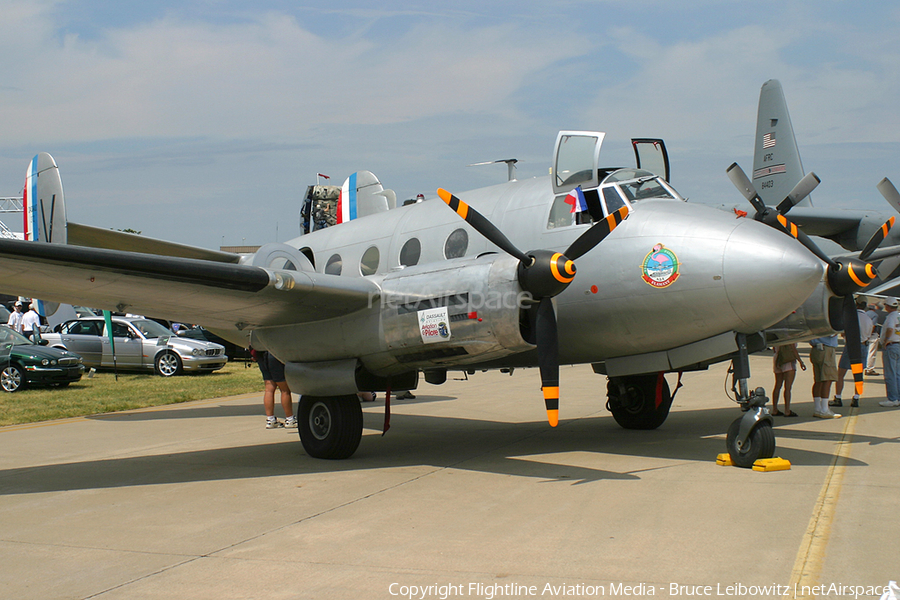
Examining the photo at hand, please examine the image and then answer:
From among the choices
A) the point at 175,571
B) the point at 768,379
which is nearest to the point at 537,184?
the point at 175,571

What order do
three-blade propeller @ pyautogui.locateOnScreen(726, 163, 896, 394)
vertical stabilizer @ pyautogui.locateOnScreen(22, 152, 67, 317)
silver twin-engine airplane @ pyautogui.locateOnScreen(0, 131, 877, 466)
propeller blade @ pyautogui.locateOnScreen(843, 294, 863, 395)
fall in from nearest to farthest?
1. silver twin-engine airplane @ pyautogui.locateOnScreen(0, 131, 877, 466)
2. three-blade propeller @ pyautogui.locateOnScreen(726, 163, 896, 394)
3. propeller blade @ pyautogui.locateOnScreen(843, 294, 863, 395)
4. vertical stabilizer @ pyautogui.locateOnScreen(22, 152, 67, 317)

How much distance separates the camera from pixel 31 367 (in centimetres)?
1756

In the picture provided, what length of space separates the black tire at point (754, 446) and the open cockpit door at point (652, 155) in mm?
3688

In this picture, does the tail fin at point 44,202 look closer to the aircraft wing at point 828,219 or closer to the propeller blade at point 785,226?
the propeller blade at point 785,226

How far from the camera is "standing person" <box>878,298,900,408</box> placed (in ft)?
41.7

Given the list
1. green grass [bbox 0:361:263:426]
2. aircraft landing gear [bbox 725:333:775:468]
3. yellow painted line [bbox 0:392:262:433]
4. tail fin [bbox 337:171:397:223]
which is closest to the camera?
aircraft landing gear [bbox 725:333:775:468]

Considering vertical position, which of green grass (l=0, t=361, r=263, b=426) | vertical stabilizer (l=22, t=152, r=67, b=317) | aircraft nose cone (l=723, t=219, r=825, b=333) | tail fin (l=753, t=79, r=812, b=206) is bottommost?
green grass (l=0, t=361, r=263, b=426)

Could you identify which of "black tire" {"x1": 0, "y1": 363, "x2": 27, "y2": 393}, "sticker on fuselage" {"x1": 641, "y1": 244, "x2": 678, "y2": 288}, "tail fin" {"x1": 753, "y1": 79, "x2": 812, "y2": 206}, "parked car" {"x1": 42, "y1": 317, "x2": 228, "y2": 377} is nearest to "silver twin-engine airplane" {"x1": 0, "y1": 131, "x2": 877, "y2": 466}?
"sticker on fuselage" {"x1": 641, "y1": 244, "x2": 678, "y2": 288}

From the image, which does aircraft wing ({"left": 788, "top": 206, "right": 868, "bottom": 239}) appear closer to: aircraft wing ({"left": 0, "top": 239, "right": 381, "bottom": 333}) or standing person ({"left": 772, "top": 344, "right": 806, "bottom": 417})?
standing person ({"left": 772, "top": 344, "right": 806, "bottom": 417})

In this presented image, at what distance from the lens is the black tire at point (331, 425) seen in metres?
8.73

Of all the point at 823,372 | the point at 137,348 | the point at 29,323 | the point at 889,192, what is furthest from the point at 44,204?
the point at 29,323

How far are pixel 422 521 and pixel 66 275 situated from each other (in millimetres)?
4319

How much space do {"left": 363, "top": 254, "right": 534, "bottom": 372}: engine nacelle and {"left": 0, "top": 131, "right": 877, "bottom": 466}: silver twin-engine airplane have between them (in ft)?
0.05

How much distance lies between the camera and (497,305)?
721 centimetres
